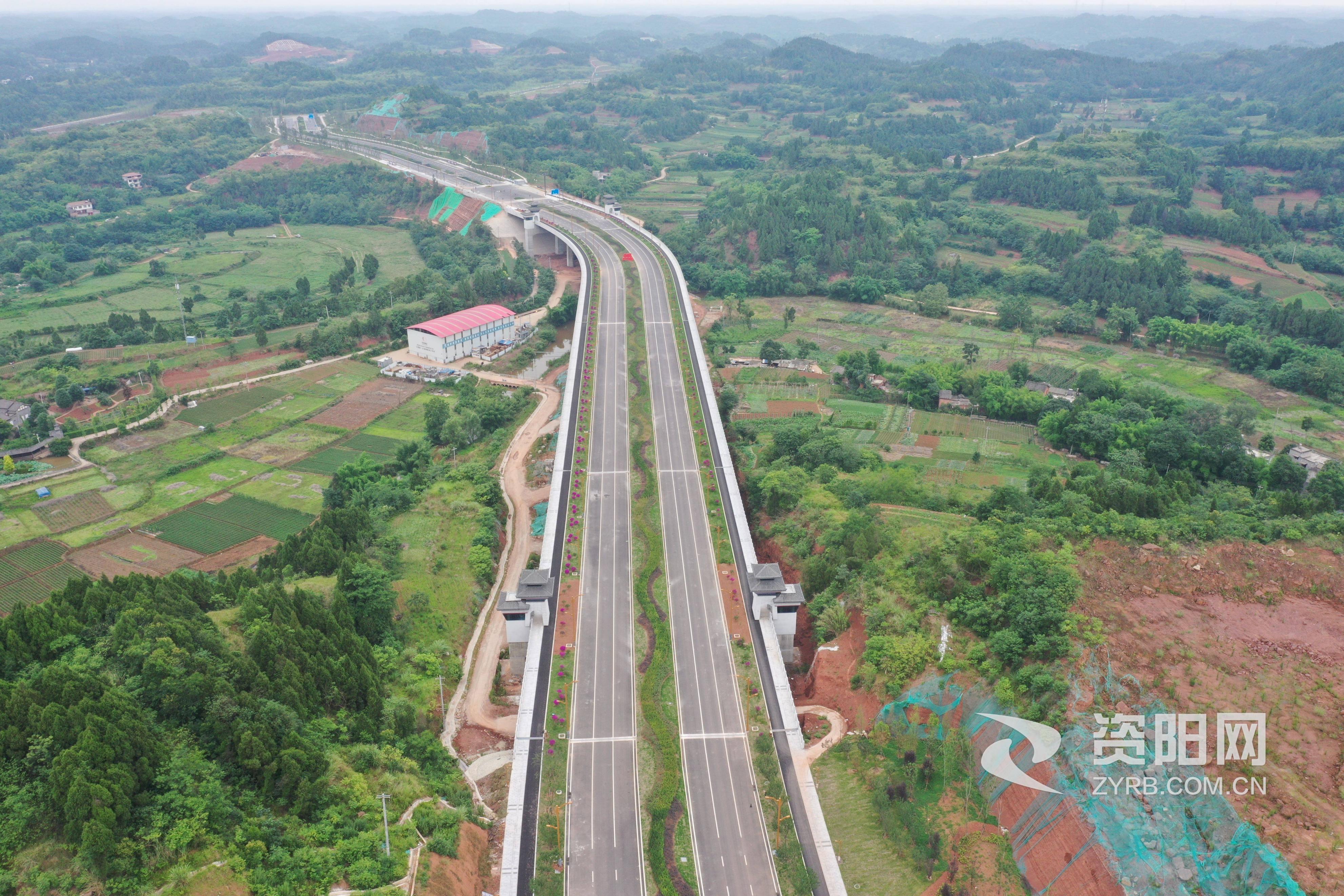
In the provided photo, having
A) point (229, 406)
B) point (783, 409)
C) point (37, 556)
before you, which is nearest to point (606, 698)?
point (37, 556)

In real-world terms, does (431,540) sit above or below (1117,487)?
below

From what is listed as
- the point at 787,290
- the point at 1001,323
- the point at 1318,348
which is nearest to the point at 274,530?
the point at 787,290

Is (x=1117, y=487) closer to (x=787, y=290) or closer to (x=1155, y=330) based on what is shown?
(x=1155, y=330)

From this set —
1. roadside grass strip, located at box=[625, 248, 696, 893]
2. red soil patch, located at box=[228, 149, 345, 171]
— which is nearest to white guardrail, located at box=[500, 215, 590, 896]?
roadside grass strip, located at box=[625, 248, 696, 893]

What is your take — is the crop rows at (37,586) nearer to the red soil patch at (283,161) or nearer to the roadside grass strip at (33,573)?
the roadside grass strip at (33,573)

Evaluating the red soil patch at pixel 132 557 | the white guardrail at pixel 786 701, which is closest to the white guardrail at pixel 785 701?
the white guardrail at pixel 786 701

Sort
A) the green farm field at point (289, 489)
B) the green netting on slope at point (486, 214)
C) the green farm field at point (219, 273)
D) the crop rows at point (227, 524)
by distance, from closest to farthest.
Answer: the crop rows at point (227, 524), the green farm field at point (289, 489), the green farm field at point (219, 273), the green netting on slope at point (486, 214)
